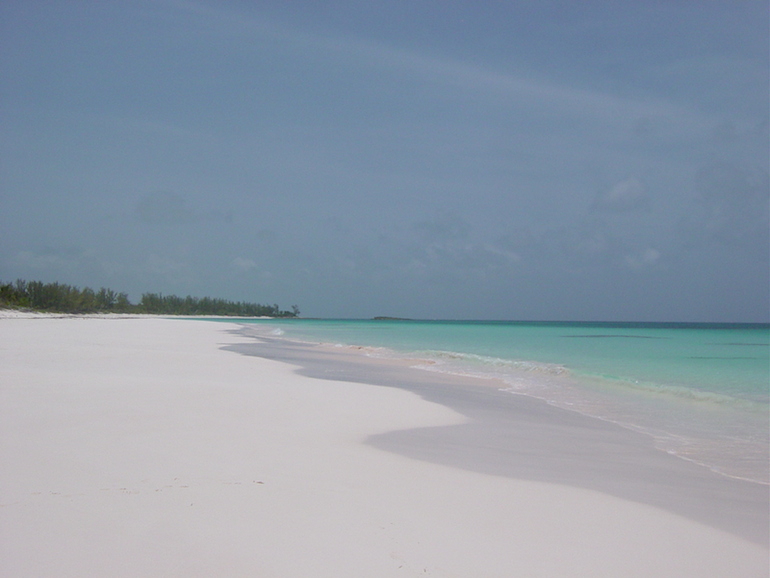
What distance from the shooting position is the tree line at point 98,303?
5332 cm

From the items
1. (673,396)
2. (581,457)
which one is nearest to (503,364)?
(673,396)

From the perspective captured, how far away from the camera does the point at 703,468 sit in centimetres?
539

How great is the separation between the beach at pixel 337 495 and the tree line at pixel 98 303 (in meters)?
50.3

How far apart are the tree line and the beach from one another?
5029 cm

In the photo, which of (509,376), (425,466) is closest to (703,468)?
(425,466)

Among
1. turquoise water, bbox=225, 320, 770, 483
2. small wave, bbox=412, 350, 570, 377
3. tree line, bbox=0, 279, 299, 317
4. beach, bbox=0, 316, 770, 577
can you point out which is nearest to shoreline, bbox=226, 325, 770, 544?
beach, bbox=0, 316, 770, 577

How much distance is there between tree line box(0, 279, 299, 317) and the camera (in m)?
53.3

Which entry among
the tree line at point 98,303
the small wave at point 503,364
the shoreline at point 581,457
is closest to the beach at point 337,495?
the shoreline at point 581,457

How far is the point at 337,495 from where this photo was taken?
375 cm

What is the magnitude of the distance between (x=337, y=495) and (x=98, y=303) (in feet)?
270

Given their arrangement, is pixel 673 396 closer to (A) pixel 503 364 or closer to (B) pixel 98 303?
(A) pixel 503 364

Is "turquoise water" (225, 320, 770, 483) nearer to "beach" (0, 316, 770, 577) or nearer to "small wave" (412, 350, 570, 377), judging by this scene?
"small wave" (412, 350, 570, 377)

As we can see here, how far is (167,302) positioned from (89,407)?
105m

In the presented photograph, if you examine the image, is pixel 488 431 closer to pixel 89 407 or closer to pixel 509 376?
pixel 89 407
